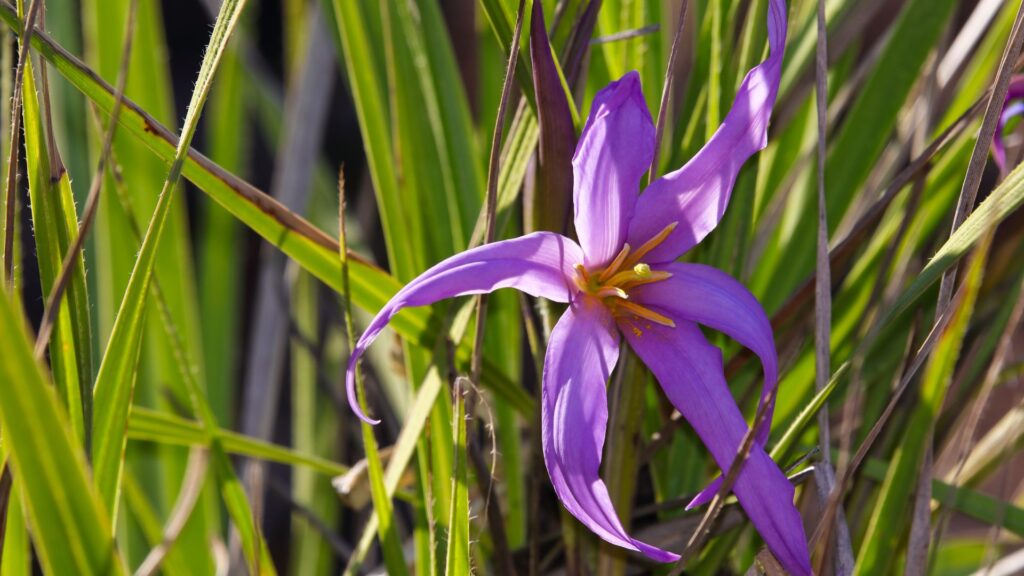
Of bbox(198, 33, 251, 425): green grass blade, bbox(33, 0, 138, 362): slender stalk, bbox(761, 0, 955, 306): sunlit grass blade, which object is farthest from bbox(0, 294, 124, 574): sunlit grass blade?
bbox(198, 33, 251, 425): green grass blade

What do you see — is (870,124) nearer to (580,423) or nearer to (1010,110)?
(1010,110)

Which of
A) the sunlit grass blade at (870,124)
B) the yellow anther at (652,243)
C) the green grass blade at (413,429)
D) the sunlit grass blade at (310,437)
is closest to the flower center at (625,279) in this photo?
the yellow anther at (652,243)

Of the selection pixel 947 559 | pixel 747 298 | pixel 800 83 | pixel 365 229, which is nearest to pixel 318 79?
pixel 365 229

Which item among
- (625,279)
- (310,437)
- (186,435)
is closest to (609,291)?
(625,279)

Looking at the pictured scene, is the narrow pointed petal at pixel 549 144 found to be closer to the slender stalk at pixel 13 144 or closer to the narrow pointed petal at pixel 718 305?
the narrow pointed petal at pixel 718 305

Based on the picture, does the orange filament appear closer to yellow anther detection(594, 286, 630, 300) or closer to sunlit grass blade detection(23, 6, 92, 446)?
yellow anther detection(594, 286, 630, 300)

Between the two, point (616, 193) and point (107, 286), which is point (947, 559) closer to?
point (616, 193)
